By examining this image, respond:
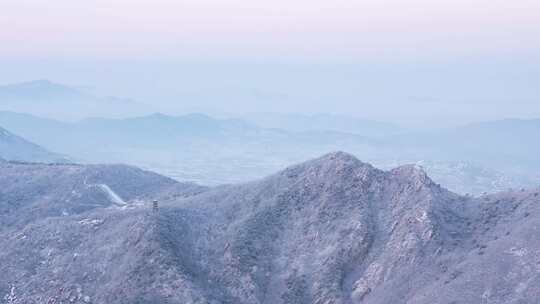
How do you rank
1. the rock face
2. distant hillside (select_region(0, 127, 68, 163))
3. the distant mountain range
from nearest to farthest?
the rock face → distant hillside (select_region(0, 127, 68, 163)) → the distant mountain range

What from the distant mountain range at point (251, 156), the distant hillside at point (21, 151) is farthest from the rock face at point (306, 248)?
the distant mountain range at point (251, 156)

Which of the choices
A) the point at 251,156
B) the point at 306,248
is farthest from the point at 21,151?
the point at 306,248

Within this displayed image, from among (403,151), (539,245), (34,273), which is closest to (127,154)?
(403,151)

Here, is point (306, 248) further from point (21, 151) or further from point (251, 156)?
point (251, 156)

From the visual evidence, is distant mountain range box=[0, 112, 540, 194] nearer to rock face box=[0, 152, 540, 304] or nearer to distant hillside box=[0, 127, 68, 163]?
distant hillside box=[0, 127, 68, 163]

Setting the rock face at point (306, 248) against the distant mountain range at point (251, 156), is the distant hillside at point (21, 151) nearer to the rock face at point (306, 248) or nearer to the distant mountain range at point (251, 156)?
the distant mountain range at point (251, 156)

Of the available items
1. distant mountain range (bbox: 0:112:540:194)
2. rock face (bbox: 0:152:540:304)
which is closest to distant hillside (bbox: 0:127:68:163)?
distant mountain range (bbox: 0:112:540:194)
